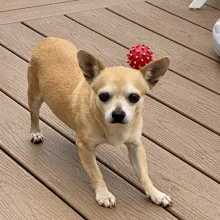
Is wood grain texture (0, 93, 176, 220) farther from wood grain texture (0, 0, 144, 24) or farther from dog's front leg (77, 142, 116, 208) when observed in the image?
wood grain texture (0, 0, 144, 24)

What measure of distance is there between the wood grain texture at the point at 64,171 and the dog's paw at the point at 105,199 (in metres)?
0.02

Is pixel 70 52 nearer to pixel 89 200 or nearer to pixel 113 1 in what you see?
pixel 89 200

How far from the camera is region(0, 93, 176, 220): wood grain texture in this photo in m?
1.87

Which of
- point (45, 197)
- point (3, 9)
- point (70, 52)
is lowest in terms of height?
point (3, 9)

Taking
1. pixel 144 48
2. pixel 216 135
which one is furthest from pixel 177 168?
pixel 144 48

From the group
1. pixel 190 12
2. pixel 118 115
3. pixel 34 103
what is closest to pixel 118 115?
pixel 118 115

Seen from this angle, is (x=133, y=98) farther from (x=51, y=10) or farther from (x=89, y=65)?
(x=51, y=10)

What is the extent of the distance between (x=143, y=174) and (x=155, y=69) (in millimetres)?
341

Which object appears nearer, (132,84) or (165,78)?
(132,84)

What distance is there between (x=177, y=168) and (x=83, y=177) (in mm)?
320

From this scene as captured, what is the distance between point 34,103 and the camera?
2.15 meters

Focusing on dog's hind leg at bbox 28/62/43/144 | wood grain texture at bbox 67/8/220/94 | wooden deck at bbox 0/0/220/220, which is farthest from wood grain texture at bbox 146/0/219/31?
dog's hind leg at bbox 28/62/43/144

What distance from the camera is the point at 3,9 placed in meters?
3.22

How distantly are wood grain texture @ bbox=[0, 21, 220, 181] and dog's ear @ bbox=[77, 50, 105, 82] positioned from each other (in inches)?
19.2
